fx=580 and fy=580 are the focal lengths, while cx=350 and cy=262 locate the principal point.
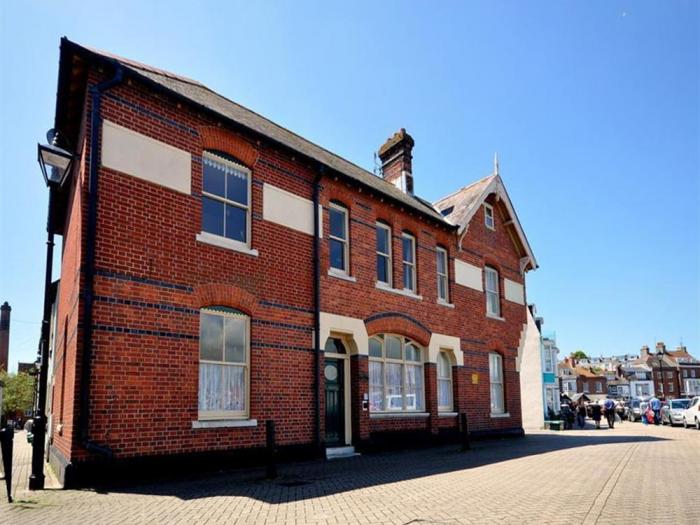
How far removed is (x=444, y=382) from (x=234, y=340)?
27.8ft

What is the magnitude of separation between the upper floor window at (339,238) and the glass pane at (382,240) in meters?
1.50

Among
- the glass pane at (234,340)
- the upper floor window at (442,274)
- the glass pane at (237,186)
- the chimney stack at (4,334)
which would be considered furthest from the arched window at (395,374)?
the chimney stack at (4,334)

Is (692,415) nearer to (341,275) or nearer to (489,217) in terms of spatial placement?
(489,217)

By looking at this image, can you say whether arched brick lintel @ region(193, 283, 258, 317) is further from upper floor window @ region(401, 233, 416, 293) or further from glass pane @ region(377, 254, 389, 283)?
upper floor window @ region(401, 233, 416, 293)

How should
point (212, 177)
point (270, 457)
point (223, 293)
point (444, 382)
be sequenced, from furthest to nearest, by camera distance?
point (444, 382), point (212, 177), point (223, 293), point (270, 457)

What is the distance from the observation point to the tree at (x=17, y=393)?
52062 mm

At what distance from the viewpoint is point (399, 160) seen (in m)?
21.6

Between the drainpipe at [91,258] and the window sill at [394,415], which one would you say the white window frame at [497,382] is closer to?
the window sill at [394,415]

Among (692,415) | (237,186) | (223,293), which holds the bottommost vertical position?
(692,415)

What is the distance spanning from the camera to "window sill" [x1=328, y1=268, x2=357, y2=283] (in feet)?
46.2

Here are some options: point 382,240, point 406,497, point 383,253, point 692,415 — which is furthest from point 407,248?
point 692,415

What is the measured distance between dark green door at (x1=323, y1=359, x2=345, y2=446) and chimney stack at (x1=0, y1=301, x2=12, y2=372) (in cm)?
5906

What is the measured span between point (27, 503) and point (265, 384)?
15.7 feet

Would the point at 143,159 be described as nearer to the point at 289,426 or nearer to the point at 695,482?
the point at 289,426
